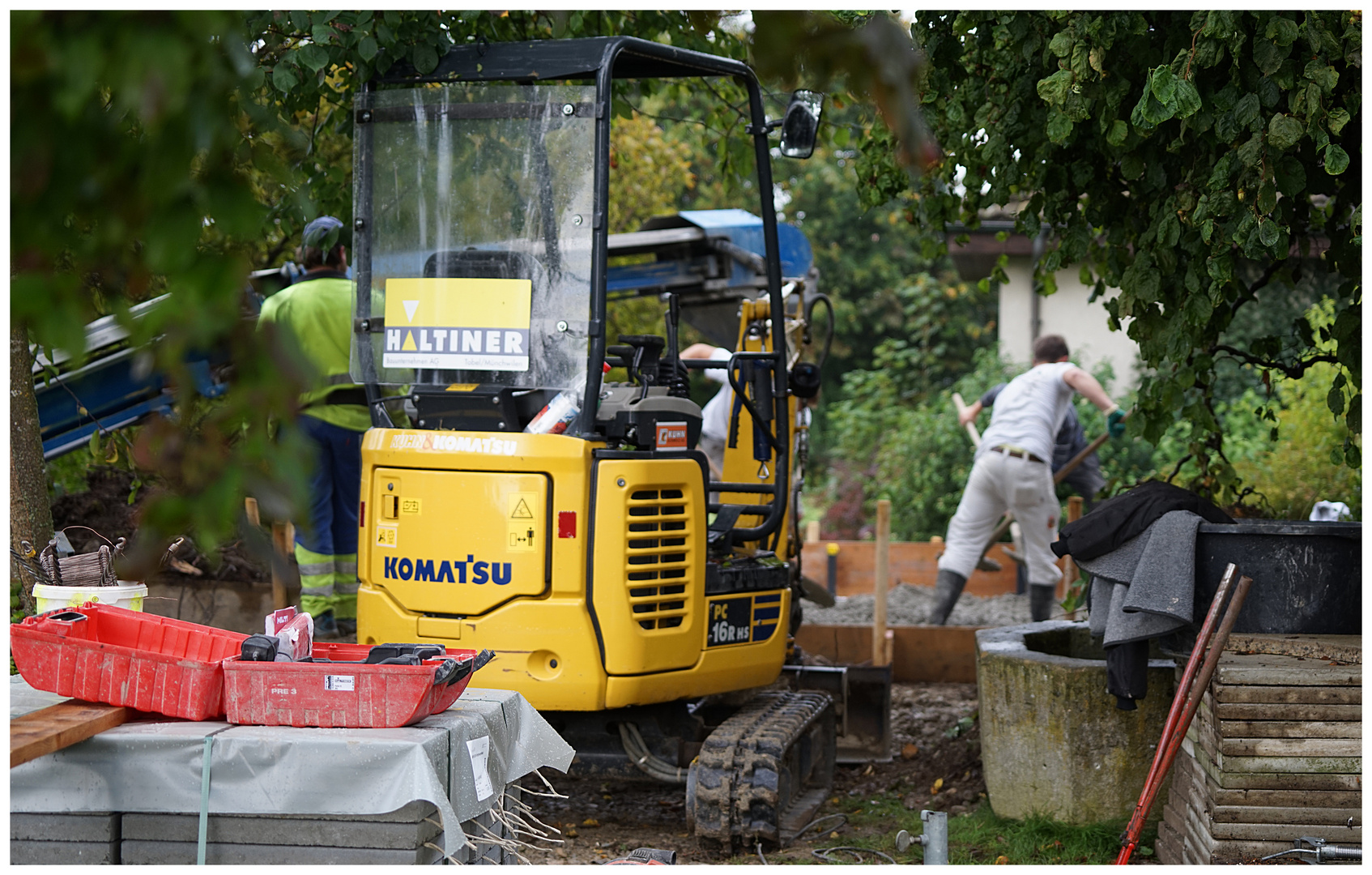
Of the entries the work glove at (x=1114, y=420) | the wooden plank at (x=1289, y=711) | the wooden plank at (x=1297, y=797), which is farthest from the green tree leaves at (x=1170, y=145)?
the work glove at (x=1114, y=420)

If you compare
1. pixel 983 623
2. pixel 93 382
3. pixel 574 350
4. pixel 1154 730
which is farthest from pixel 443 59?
pixel 983 623

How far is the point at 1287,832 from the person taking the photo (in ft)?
13.5

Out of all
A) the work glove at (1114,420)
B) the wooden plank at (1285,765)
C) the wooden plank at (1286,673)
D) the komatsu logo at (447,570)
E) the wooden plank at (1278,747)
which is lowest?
the wooden plank at (1285,765)

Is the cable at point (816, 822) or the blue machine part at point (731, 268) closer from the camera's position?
the cable at point (816, 822)

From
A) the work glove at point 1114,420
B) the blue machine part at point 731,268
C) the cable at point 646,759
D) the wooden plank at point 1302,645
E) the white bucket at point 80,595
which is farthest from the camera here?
the work glove at point 1114,420

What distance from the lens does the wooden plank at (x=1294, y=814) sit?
13.5 ft

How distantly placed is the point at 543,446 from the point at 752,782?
4.92ft

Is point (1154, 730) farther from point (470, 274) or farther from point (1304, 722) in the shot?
point (470, 274)

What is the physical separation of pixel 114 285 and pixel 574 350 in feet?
11.6

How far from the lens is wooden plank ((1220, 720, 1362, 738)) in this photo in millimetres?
4137

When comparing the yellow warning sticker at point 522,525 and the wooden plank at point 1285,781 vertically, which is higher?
the yellow warning sticker at point 522,525

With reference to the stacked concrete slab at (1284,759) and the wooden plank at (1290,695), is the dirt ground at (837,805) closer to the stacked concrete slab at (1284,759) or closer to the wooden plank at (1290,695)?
the stacked concrete slab at (1284,759)

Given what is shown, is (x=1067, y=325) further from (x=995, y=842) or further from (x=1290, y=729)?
(x=1290, y=729)

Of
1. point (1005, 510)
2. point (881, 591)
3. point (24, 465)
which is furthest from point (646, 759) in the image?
point (1005, 510)
